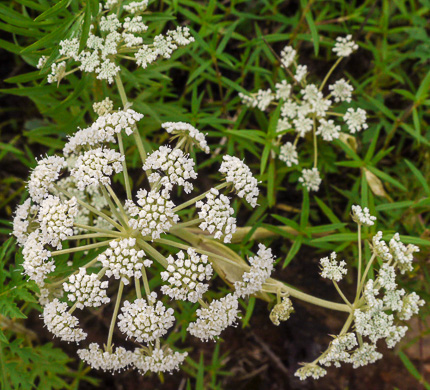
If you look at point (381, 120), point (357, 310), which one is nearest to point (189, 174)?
point (357, 310)

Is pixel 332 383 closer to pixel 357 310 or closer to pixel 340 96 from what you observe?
pixel 357 310

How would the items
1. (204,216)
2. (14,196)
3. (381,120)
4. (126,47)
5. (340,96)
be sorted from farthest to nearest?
1. (14,196)
2. (381,120)
3. (340,96)
4. (126,47)
5. (204,216)

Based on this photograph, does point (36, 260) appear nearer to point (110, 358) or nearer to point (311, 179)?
point (110, 358)

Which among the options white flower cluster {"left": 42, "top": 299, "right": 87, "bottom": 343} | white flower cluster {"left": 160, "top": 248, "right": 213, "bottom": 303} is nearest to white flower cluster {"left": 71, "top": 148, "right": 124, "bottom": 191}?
white flower cluster {"left": 160, "top": 248, "right": 213, "bottom": 303}

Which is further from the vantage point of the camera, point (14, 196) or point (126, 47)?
point (14, 196)

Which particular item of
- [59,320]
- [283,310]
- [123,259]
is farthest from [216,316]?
[59,320]

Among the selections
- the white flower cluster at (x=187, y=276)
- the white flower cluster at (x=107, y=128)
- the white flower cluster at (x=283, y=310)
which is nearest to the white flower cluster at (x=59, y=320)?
the white flower cluster at (x=187, y=276)

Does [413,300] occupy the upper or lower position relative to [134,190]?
upper
